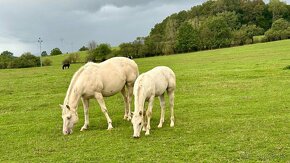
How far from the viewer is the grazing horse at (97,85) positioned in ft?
37.9

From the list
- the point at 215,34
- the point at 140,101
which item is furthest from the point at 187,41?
the point at 140,101

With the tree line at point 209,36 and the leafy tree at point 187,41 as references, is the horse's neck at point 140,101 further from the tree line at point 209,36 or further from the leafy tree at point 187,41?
the leafy tree at point 187,41

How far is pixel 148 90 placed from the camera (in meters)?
10.9

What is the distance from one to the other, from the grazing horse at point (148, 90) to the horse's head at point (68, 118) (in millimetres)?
2324

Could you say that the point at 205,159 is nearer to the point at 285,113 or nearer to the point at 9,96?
the point at 285,113

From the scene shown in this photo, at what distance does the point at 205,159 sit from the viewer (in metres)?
8.07

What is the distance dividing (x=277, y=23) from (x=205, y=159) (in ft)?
298

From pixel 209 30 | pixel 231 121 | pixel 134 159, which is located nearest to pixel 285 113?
pixel 231 121

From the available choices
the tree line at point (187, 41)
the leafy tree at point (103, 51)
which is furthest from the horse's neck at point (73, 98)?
the leafy tree at point (103, 51)

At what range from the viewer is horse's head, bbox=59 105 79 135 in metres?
11.4

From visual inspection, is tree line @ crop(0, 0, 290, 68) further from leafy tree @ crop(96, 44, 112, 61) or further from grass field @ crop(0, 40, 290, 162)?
grass field @ crop(0, 40, 290, 162)

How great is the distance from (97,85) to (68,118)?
155cm

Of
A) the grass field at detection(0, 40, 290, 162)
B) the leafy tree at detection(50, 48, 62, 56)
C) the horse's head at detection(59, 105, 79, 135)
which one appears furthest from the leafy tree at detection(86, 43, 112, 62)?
the horse's head at detection(59, 105, 79, 135)

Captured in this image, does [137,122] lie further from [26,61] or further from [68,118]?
[26,61]
